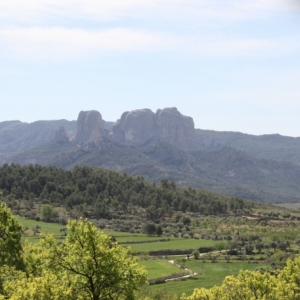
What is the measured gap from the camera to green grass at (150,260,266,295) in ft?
246

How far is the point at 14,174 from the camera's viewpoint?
574 ft

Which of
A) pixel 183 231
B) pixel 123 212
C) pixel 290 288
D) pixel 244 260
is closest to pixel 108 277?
pixel 290 288

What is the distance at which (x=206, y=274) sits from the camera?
86.2 meters

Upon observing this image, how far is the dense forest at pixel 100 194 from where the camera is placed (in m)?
161

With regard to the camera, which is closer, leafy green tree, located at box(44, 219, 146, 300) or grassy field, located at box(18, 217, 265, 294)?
leafy green tree, located at box(44, 219, 146, 300)

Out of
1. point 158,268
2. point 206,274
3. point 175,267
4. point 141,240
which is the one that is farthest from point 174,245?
point 206,274

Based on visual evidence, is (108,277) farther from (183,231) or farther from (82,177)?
(82,177)

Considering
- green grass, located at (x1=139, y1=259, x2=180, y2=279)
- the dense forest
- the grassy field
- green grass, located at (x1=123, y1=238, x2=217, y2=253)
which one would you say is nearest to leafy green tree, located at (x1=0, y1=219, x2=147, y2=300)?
the grassy field

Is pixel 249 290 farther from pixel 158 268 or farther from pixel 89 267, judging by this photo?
pixel 158 268

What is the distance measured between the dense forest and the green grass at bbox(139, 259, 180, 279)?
56576 mm

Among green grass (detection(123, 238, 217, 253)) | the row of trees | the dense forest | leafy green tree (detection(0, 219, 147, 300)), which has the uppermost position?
leafy green tree (detection(0, 219, 147, 300))

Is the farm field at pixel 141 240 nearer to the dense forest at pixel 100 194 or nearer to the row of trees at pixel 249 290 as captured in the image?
the dense forest at pixel 100 194

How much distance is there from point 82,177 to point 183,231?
61598 millimetres

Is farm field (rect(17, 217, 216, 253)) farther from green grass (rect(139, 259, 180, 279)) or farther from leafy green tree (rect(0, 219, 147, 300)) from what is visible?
leafy green tree (rect(0, 219, 147, 300))
